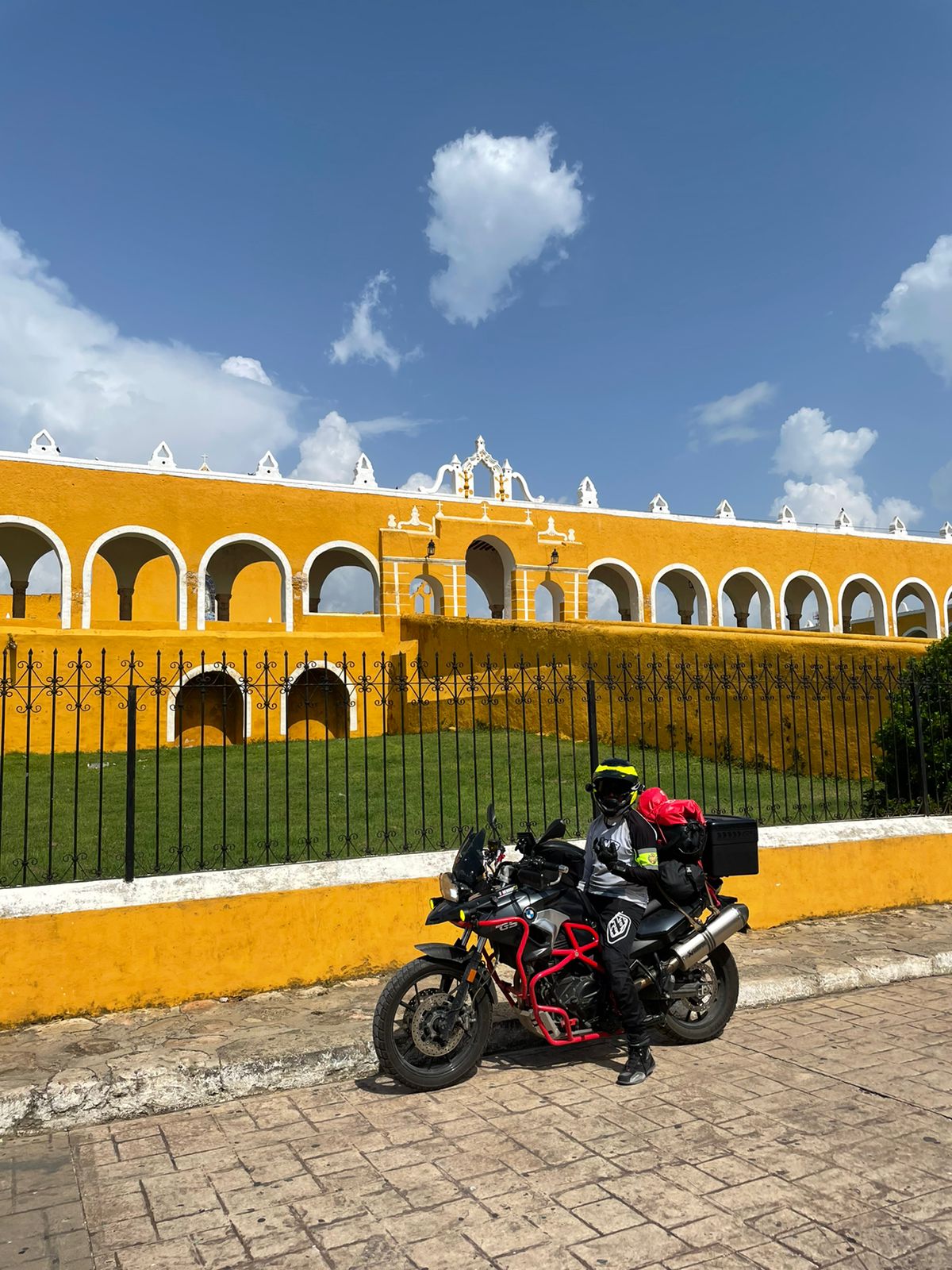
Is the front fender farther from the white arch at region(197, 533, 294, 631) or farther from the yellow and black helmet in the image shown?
the white arch at region(197, 533, 294, 631)

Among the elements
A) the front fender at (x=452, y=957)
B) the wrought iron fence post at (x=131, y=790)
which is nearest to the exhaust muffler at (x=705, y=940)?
the front fender at (x=452, y=957)

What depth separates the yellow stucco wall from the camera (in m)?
Answer: 4.30

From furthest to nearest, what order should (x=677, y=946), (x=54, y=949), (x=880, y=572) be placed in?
1. (x=880, y=572)
2. (x=54, y=949)
3. (x=677, y=946)

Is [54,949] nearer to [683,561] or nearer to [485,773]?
[485,773]

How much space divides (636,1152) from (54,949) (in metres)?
2.97

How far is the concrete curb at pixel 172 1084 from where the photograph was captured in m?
3.41

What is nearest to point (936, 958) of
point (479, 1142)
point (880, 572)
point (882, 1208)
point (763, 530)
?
point (882, 1208)

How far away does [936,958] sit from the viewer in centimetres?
520

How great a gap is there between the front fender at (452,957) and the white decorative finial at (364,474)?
65.7ft

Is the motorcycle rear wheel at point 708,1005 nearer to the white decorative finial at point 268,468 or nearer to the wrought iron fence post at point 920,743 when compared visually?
the wrought iron fence post at point 920,743

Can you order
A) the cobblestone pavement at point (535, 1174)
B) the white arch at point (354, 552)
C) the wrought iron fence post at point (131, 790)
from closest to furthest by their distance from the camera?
1. the cobblestone pavement at point (535, 1174)
2. the wrought iron fence post at point (131, 790)
3. the white arch at point (354, 552)

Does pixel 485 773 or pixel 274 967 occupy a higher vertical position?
pixel 485 773

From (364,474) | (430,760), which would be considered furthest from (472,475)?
A: (430,760)

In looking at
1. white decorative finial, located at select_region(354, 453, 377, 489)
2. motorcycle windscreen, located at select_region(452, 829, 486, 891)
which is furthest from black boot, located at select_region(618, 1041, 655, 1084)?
white decorative finial, located at select_region(354, 453, 377, 489)
